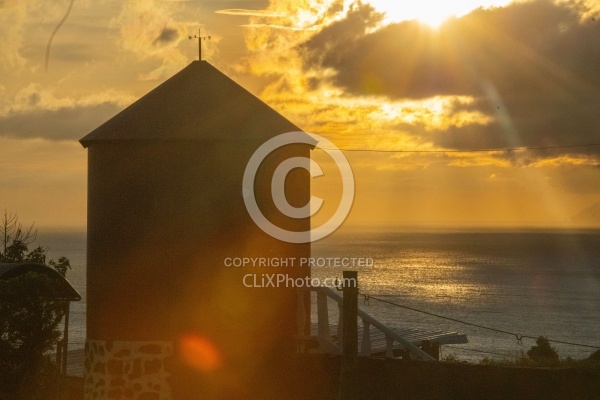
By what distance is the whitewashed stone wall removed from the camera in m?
16.9

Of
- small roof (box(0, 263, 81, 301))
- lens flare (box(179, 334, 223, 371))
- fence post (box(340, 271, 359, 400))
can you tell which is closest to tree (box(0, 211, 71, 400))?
small roof (box(0, 263, 81, 301))

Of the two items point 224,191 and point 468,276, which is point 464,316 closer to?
point 468,276

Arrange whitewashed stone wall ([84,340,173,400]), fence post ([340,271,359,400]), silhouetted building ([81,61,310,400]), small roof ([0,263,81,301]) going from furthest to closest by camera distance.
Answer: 1. small roof ([0,263,81,301])
2. silhouetted building ([81,61,310,400])
3. whitewashed stone wall ([84,340,173,400])
4. fence post ([340,271,359,400])

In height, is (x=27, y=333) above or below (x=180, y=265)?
below

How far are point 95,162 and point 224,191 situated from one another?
2.76 meters

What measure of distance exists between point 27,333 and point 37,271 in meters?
1.24

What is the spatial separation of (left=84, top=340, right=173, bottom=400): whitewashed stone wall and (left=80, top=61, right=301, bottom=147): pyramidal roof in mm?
4077

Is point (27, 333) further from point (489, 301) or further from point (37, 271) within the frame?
point (489, 301)

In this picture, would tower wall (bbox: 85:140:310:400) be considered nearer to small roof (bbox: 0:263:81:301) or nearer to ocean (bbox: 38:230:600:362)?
small roof (bbox: 0:263:81:301)

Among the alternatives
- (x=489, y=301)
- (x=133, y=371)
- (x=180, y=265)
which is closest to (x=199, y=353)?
(x=133, y=371)

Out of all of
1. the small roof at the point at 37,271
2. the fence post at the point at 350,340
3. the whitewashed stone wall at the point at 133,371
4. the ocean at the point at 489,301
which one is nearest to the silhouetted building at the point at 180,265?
the whitewashed stone wall at the point at 133,371

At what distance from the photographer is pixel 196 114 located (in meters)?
17.9

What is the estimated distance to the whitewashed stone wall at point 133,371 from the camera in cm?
1689

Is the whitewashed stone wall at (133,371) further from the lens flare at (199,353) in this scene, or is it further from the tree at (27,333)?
the tree at (27,333)
